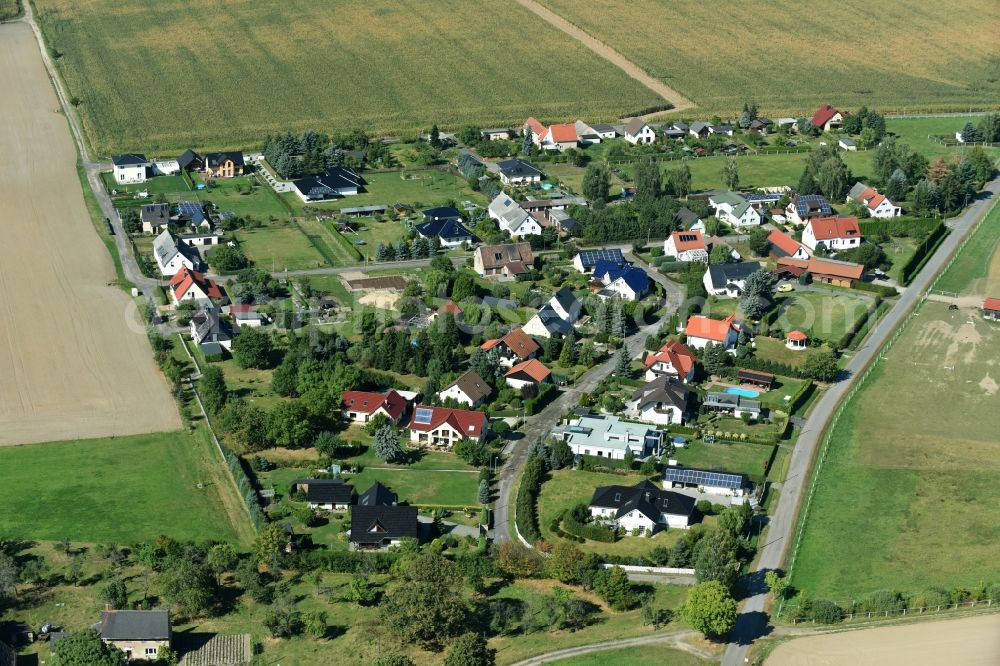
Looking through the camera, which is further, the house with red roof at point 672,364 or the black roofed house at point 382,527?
→ the house with red roof at point 672,364

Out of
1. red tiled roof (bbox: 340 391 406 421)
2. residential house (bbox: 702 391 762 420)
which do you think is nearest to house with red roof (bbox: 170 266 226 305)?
red tiled roof (bbox: 340 391 406 421)


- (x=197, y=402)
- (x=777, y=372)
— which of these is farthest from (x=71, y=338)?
(x=777, y=372)

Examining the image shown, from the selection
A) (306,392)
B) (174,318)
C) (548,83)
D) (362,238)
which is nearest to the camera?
(306,392)

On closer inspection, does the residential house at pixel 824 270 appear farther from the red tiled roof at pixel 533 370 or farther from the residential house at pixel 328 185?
the residential house at pixel 328 185

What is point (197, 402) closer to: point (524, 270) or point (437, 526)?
point (437, 526)

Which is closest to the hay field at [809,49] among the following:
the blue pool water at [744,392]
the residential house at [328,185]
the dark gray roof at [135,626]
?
the residential house at [328,185]

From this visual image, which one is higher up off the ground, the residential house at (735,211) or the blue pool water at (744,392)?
the blue pool water at (744,392)
